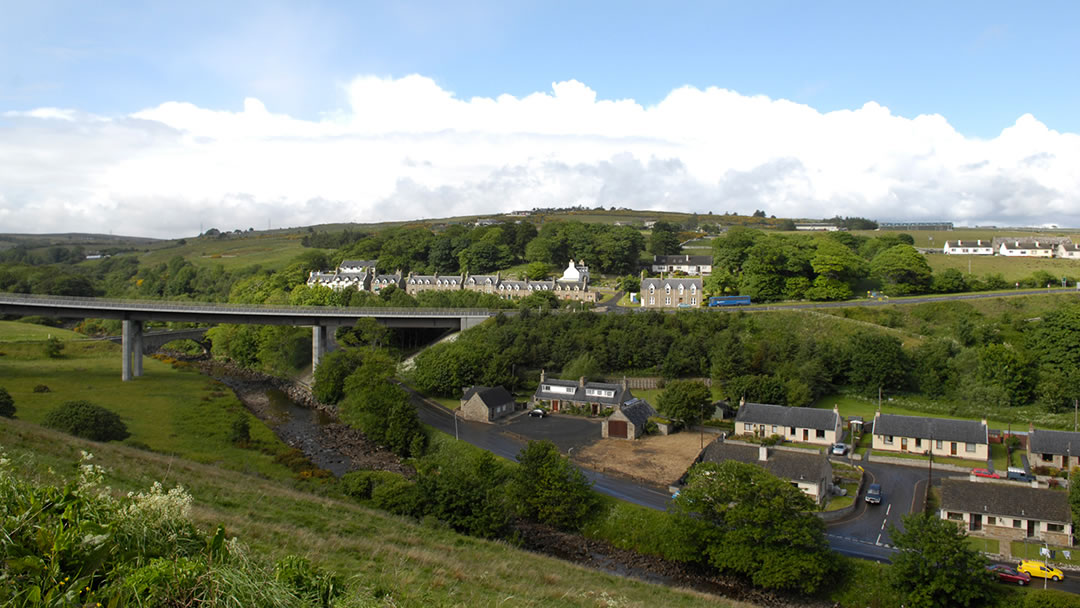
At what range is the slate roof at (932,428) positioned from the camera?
121ft

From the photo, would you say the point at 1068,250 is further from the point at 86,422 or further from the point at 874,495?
the point at 86,422

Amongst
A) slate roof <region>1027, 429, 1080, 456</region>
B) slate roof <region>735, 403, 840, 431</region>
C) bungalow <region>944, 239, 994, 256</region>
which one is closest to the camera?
slate roof <region>1027, 429, 1080, 456</region>

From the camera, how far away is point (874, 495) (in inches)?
1226

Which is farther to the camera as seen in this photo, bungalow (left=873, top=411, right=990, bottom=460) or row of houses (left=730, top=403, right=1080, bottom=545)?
bungalow (left=873, top=411, right=990, bottom=460)

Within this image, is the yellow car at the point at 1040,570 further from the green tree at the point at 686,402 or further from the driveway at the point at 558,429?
the driveway at the point at 558,429

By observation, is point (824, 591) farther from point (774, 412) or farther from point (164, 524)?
point (164, 524)

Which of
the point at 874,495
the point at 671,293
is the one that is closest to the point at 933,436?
the point at 874,495

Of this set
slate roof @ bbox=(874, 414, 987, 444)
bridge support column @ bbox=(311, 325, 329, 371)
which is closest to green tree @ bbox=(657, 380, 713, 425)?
A: slate roof @ bbox=(874, 414, 987, 444)

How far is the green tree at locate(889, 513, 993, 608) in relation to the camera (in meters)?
21.2

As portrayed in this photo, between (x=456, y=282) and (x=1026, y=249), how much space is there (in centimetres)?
7842

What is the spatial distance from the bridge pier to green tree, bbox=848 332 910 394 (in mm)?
62092

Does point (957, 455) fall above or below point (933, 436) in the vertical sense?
below

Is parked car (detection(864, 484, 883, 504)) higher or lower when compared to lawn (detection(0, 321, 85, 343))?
lower

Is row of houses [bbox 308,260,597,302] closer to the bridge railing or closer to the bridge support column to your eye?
the bridge railing
